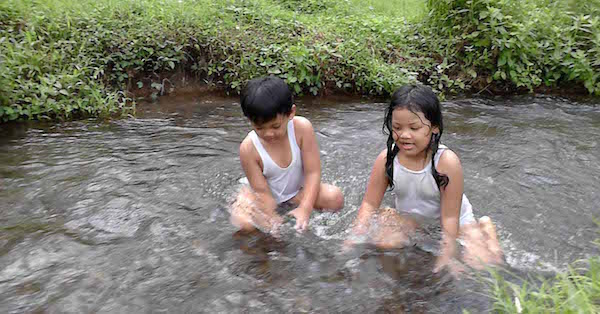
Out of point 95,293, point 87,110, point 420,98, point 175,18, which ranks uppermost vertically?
point 175,18

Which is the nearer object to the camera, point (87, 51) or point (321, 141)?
point (321, 141)

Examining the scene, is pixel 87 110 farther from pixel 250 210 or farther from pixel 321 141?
pixel 250 210

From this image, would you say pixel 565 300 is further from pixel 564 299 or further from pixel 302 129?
pixel 302 129

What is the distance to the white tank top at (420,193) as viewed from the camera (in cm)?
306

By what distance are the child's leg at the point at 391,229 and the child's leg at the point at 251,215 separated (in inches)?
25.0

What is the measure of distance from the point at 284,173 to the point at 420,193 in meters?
0.88

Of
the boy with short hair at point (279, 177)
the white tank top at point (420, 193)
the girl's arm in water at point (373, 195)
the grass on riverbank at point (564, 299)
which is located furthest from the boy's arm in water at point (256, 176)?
the grass on riverbank at point (564, 299)

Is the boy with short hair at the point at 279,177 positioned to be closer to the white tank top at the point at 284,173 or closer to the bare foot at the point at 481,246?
the white tank top at the point at 284,173

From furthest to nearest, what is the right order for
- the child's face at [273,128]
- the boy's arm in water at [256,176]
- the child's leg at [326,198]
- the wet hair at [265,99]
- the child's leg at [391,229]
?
1. the child's leg at [326,198]
2. the boy's arm in water at [256,176]
3. the child's leg at [391,229]
4. the child's face at [273,128]
5. the wet hair at [265,99]

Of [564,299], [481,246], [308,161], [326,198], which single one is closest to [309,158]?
[308,161]

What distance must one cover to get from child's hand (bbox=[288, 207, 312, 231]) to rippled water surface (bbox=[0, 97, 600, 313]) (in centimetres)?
7

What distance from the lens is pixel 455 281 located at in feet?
8.97

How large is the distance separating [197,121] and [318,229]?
257 centimetres

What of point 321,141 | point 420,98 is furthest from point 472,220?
point 321,141
